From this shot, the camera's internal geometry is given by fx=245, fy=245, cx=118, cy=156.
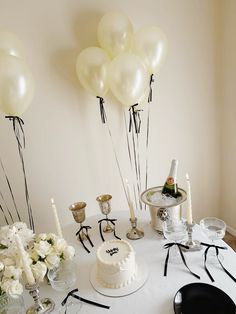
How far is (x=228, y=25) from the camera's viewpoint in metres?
1.80

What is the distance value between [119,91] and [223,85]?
1.02 meters

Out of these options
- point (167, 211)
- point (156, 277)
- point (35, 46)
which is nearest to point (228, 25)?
point (35, 46)

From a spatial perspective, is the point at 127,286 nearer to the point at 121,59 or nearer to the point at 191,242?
the point at 191,242

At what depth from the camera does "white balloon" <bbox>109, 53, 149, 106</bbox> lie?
137 centimetres

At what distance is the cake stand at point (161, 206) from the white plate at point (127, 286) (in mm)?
238

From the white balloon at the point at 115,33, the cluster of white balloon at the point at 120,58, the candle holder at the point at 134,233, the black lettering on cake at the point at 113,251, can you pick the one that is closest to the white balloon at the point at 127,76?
the cluster of white balloon at the point at 120,58

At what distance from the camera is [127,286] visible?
94cm

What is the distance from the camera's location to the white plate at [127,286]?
0.92m

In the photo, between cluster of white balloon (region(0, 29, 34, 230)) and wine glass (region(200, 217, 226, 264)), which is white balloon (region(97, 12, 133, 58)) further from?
wine glass (region(200, 217, 226, 264))

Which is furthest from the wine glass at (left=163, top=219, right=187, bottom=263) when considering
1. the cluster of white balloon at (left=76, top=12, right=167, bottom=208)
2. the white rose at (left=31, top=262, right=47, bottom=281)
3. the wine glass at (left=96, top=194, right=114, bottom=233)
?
the cluster of white balloon at (left=76, top=12, right=167, bottom=208)

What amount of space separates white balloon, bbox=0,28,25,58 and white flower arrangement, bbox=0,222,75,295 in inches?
36.4

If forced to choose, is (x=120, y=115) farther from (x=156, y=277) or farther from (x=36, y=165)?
(x=156, y=277)

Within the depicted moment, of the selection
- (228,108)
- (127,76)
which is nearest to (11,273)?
(127,76)

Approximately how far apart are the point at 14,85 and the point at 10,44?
0.28 meters
